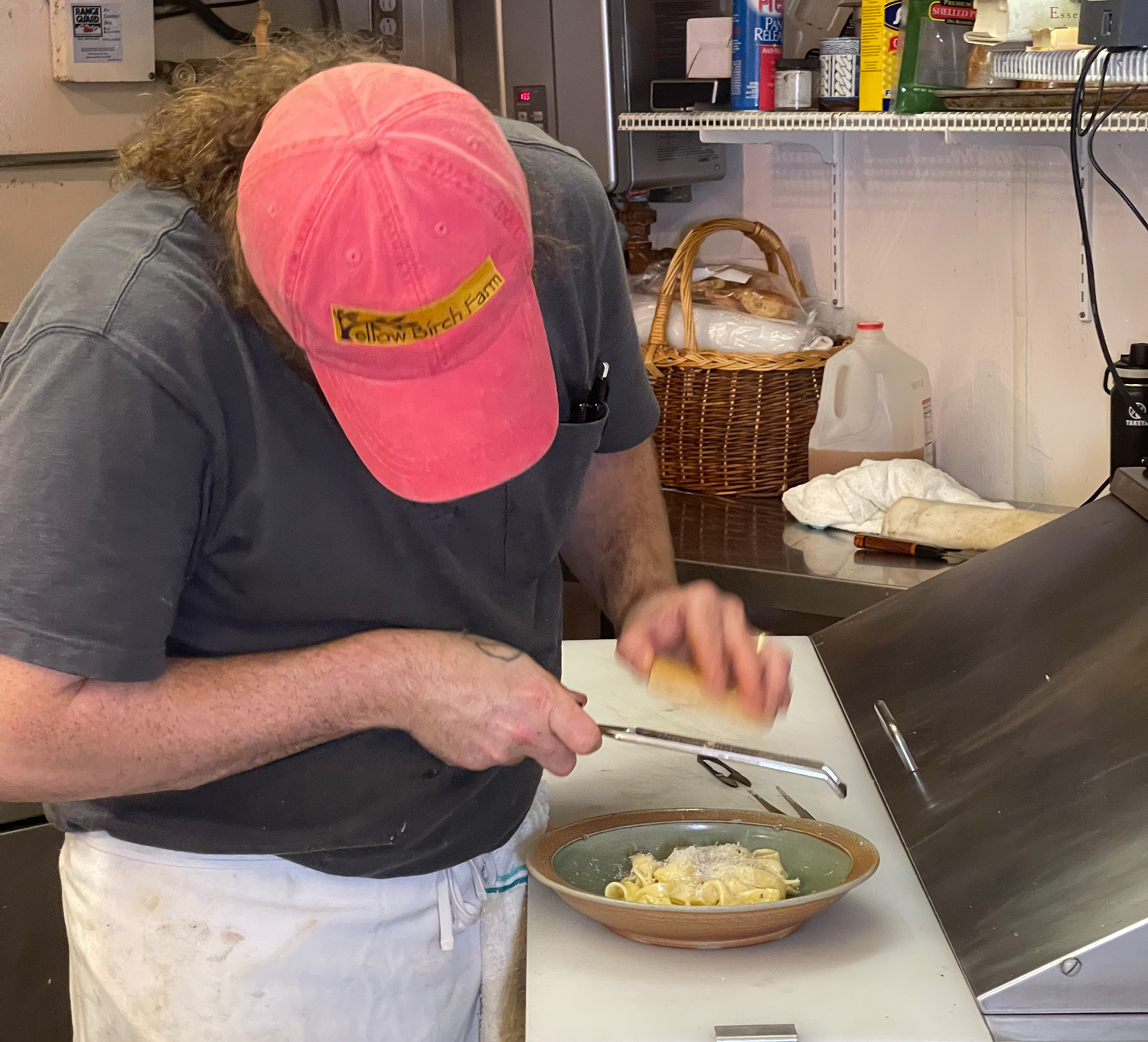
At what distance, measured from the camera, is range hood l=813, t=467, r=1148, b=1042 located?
33.8 inches

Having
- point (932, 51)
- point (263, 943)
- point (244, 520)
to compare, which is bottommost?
point (263, 943)

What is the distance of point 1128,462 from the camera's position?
1.77 metres

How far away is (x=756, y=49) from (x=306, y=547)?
1431 millimetres

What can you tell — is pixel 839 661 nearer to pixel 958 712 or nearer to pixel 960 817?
pixel 958 712

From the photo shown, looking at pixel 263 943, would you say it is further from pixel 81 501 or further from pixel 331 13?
pixel 331 13

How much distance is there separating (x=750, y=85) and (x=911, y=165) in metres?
0.30

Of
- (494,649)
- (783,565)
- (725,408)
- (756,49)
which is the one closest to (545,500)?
(494,649)

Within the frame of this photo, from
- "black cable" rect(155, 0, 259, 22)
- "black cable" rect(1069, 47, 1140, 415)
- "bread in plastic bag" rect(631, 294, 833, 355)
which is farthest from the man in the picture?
"black cable" rect(155, 0, 259, 22)

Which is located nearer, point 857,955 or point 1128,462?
point 857,955

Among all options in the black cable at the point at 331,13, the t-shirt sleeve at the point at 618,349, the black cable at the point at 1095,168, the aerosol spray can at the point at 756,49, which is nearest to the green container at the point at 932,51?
the black cable at the point at 1095,168

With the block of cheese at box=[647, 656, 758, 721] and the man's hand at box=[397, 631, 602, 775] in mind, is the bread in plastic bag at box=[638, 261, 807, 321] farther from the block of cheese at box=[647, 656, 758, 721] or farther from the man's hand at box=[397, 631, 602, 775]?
the man's hand at box=[397, 631, 602, 775]

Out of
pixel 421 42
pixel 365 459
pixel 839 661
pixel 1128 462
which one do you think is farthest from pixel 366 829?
pixel 421 42

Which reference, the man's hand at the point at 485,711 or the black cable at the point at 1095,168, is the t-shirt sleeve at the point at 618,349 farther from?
the black cable at the point at 1095,168

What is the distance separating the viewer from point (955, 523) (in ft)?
6.11
